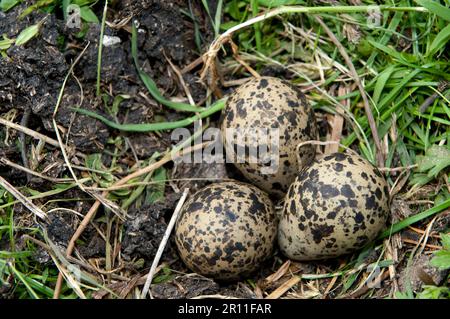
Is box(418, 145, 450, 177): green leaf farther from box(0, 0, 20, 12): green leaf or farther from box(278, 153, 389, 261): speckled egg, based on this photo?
box(0, 0, 20, 12): green leaf

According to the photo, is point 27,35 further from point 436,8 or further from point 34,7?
point 436,8

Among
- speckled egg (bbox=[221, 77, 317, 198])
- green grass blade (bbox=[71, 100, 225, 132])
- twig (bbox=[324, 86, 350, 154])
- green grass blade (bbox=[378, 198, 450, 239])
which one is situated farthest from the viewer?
twig (bbox=[324, 86, 350, 154])

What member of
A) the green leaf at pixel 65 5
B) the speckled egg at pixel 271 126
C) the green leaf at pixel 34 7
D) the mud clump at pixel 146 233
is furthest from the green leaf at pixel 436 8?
the green leaf at pixel 34 7

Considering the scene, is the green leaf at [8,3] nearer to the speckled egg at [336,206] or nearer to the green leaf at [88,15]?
the green leaf at [88,15]

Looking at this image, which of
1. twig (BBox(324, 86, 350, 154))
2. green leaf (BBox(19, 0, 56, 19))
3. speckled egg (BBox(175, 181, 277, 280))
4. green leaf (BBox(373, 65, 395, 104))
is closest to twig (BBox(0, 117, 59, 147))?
green leaf (BBox(19, 0, 56, 19))

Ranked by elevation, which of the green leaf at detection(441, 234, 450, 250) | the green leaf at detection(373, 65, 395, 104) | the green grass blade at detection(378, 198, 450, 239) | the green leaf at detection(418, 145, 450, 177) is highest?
the green leaf at detection(373, 65, 395, 104)

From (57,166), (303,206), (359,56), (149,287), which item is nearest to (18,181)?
(57,166)

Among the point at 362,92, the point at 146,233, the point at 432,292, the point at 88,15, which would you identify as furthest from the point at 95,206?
the point at 432,292
